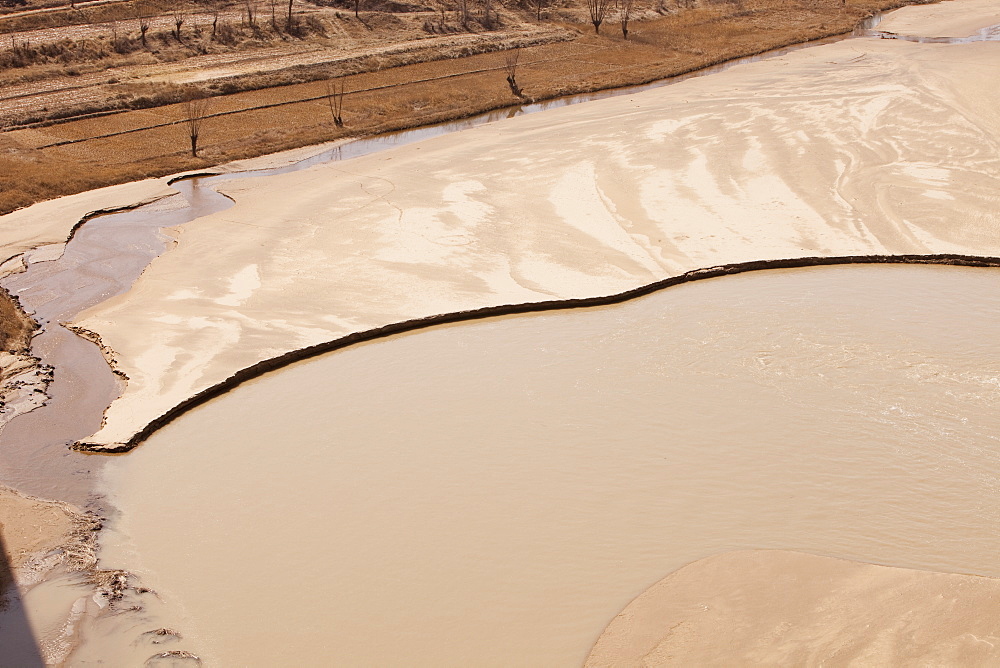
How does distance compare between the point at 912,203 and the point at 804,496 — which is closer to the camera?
the point at 804,496

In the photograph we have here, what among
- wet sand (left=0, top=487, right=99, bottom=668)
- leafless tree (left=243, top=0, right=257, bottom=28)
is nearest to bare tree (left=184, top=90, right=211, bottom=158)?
leafless tree (left=243, top=0, right=257, bottom=28)

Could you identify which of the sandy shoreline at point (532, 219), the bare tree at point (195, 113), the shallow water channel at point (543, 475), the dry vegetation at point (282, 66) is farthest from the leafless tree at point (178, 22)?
the shallow water channel at point (543, 475)

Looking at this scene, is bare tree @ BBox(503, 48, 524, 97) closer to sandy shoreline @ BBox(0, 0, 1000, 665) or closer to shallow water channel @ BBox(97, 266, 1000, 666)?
sandy shoreline @ BBox(0, 0, 1000, 665)

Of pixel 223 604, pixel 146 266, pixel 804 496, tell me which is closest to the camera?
pixel 223 604

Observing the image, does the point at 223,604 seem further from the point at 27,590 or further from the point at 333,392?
the point at 333,392

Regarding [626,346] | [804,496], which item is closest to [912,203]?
[626,346]

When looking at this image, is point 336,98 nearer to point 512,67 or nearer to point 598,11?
point 512,67
